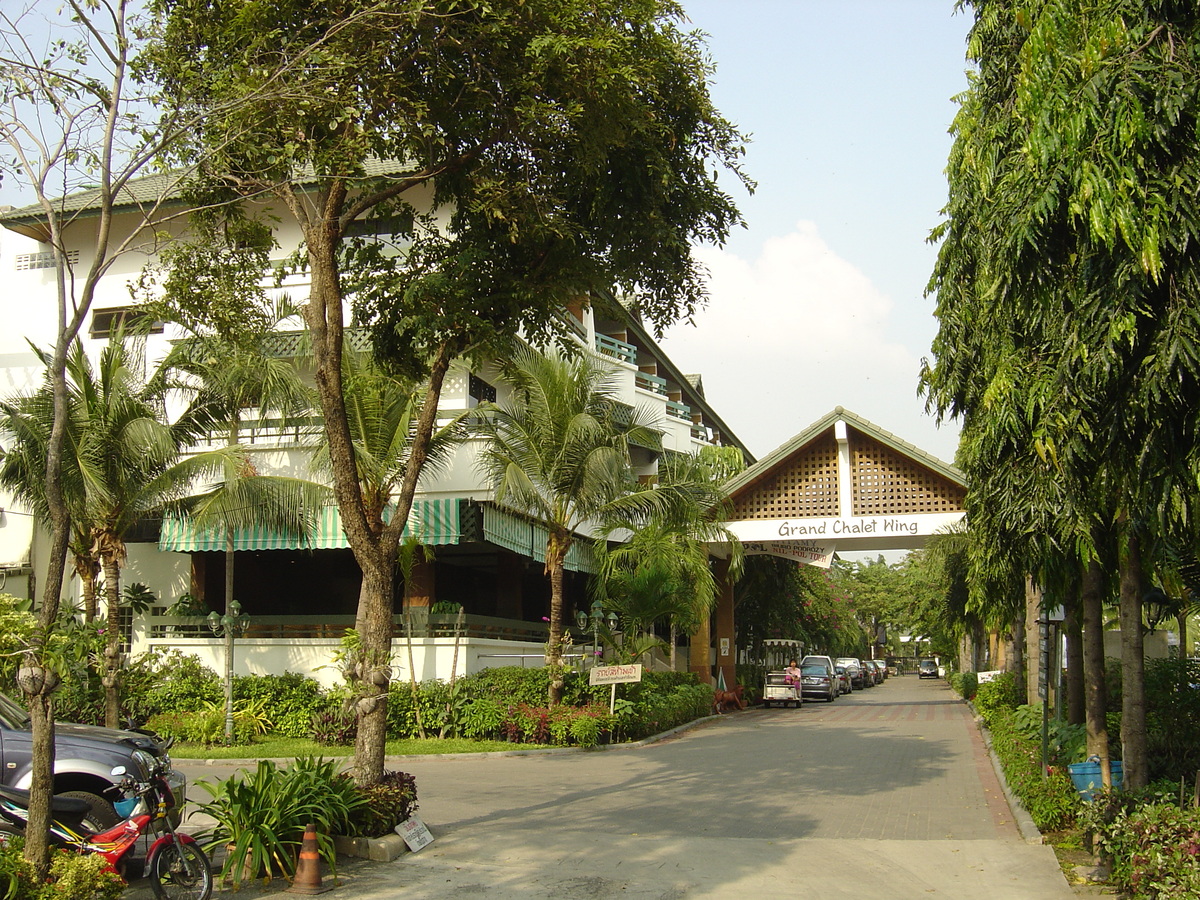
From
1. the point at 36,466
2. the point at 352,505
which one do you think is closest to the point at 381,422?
the point at 36,466

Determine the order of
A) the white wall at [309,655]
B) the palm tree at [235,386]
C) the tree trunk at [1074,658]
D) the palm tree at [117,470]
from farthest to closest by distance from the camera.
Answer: the white wall at [309,655]
the palm tree at [235,386]
the palm tree at [117,470]
the tree trunk at [1074,658]

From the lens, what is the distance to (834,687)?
45.4 m

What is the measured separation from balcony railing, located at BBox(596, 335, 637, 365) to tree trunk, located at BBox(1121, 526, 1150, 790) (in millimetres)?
22240

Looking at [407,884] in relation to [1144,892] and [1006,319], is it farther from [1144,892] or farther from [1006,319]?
[1006,319]

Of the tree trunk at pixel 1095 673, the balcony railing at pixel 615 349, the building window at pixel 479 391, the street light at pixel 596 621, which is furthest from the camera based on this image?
the balcony railing at pixel 615 349

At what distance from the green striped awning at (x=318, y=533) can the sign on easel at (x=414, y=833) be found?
11897mm

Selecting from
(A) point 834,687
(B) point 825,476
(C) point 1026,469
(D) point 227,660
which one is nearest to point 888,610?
(A) point 834,687

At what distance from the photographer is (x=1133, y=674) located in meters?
9.92

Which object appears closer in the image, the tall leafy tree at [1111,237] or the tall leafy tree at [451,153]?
the tall leafy tree at [1111,237]

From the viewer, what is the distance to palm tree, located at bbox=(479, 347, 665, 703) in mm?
21984

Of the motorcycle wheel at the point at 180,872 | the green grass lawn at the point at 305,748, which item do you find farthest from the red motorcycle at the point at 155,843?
the green grass lawn at the point at 305,748

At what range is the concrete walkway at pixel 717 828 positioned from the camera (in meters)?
9.52

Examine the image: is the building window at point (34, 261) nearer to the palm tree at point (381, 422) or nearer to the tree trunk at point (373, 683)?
the palm tree at point (381, 422)

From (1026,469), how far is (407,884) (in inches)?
257
